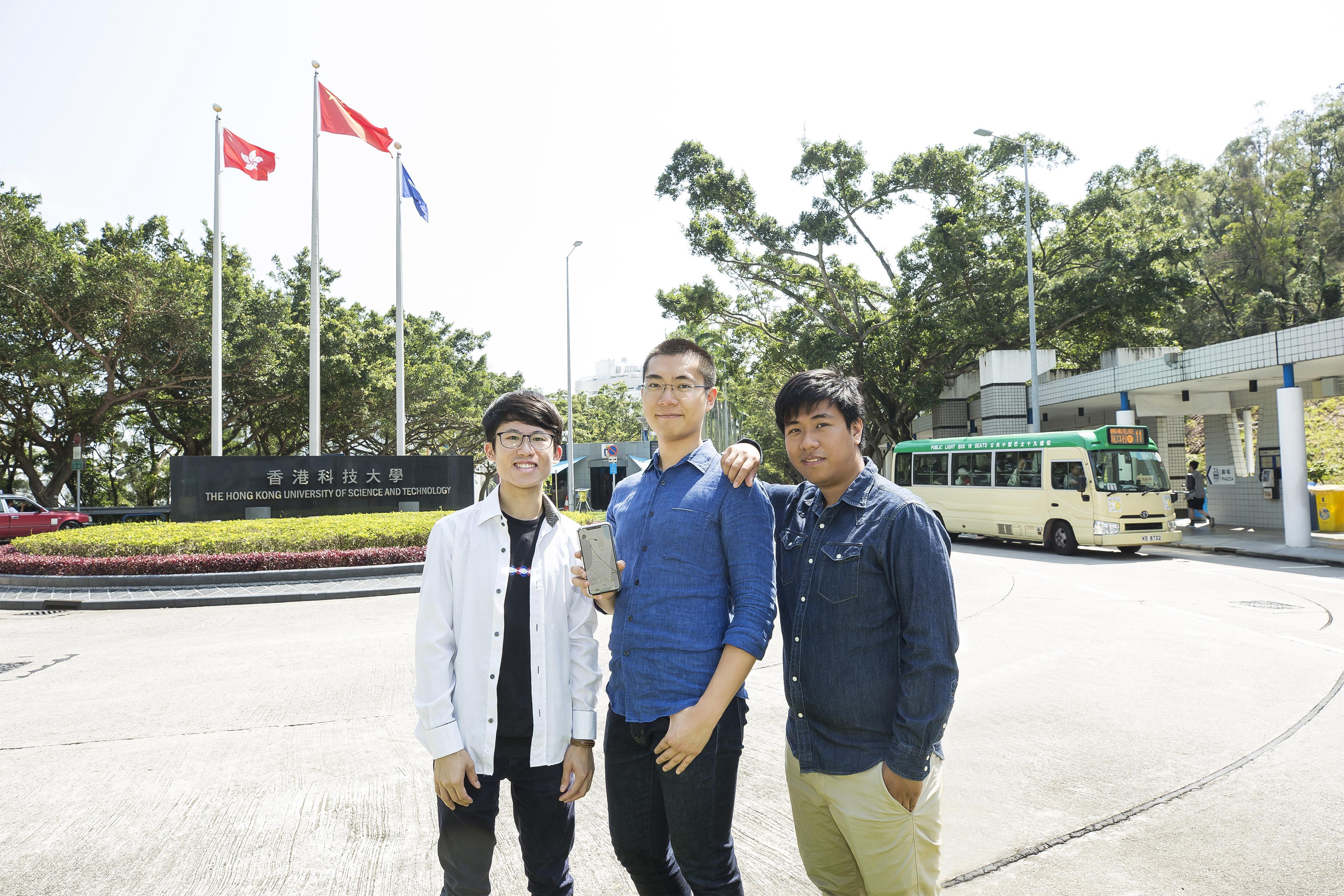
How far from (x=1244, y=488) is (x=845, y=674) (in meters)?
22.9

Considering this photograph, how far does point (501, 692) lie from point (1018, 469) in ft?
51.2

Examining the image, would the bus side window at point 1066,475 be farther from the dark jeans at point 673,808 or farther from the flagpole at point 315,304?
the flagpole at point 315,304

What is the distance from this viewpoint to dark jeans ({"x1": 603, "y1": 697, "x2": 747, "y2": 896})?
2064 mm

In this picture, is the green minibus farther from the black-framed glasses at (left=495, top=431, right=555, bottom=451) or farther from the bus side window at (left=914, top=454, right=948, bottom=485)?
the black-framed glasses at (left=495, top=431, right=555, bottom=451)

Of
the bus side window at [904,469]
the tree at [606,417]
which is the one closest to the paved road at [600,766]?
the bus side window at [904,469]

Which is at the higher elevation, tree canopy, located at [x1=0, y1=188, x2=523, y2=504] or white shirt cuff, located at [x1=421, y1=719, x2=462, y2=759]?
tree canopy, located at [x1=0, y1=188, x2=523, y2=504]

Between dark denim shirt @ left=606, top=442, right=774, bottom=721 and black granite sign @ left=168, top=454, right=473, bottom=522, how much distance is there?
14.9 m

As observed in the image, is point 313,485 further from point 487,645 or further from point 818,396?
point 818,396

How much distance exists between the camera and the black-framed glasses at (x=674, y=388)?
2.34 meters

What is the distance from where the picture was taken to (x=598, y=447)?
41.6 metres

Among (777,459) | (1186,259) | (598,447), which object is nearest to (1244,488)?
(1186,259)

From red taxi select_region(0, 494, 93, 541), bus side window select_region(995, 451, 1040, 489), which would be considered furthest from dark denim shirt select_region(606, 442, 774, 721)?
red taxi select_region(0, 494, 93, 541)

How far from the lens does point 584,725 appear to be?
235 cm

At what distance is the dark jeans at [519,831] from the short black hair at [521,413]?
3.36 feet
